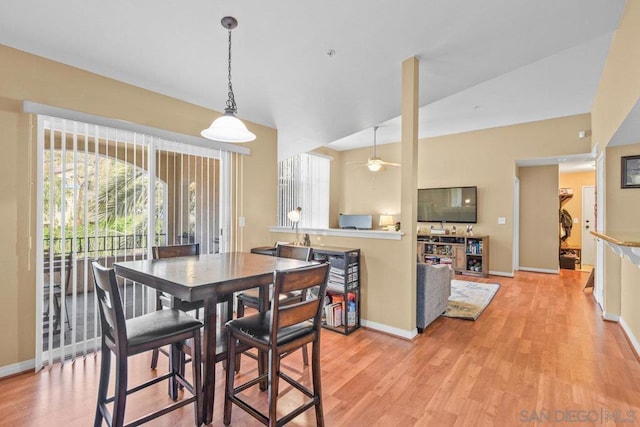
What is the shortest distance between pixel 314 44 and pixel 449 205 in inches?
203

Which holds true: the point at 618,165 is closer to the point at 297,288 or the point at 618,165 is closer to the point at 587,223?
the point at 297,288

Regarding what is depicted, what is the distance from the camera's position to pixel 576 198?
25.5ft

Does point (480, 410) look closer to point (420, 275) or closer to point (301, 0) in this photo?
point (420, 275)

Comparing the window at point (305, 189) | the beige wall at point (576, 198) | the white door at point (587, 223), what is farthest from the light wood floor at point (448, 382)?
the beige wall at point (576, 198)

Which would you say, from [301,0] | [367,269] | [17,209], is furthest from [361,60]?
[17,209]

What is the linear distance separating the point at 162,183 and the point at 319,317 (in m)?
2.34

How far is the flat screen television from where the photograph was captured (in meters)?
6.46

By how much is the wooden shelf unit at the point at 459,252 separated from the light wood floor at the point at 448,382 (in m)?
2.69

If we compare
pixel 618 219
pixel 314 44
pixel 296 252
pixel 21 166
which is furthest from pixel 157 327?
pixel 618 219

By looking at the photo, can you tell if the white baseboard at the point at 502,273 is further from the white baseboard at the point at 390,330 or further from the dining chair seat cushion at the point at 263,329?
the dining chair seat cushion at the point at 263,329

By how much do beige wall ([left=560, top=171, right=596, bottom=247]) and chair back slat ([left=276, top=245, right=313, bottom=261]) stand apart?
8142 millimetres

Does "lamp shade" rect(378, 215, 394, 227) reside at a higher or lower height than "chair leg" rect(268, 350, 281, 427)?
higher

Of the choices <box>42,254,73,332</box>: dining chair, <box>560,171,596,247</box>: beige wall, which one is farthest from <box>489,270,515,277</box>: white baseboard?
<box>42,254,73,332</box>: dining chair

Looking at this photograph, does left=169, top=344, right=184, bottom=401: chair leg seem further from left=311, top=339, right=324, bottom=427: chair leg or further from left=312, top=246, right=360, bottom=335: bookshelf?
left=312, top=246, right=360, bottom=335: bookshelf
